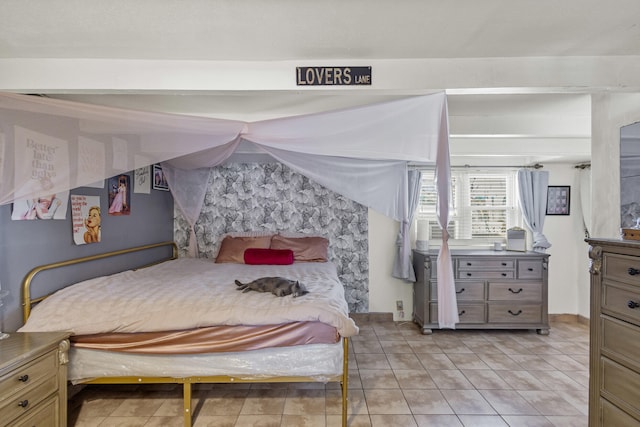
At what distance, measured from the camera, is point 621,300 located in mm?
1699

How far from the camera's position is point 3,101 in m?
1.88

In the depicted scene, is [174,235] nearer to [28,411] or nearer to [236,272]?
[236,272]

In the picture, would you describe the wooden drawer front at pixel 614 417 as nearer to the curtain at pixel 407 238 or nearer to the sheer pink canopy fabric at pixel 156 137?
the sheer pink canopy fabric at pixel 156 137

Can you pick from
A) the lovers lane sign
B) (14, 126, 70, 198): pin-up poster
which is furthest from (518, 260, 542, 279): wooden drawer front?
(14, 126, 70, 198): pin-up poster

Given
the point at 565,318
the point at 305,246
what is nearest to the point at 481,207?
the point at 565,318

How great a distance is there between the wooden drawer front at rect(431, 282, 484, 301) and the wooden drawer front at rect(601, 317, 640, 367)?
7.31 feet

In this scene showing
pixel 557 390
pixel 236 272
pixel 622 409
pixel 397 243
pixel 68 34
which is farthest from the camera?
pixel 397 243

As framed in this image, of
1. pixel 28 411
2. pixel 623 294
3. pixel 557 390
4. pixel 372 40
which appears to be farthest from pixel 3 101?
pixel 557 390

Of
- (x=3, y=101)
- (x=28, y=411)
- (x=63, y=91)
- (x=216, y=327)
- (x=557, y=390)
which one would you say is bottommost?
(x=557, y=390)

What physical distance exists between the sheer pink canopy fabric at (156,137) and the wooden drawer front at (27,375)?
0.92 meters

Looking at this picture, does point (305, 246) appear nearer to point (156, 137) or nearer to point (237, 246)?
point (237, 246)

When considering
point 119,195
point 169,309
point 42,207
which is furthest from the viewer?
point 119,195

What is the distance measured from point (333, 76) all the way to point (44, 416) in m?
2.61

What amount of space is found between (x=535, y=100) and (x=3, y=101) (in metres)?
3.82
